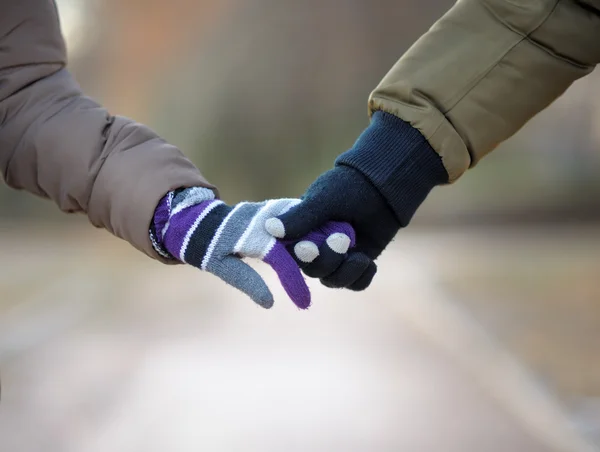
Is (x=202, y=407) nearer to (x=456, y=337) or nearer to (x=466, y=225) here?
(x=456, y=337)

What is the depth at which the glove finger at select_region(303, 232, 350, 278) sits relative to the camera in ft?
2.86

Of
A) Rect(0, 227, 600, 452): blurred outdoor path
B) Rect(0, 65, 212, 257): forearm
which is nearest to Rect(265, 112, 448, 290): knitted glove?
Rect(0, 65, 212, 257): forearm

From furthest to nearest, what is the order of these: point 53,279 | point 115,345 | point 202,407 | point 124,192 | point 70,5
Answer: point 70,5
point 53,279
point 115,345
point 202,407
point 124,192

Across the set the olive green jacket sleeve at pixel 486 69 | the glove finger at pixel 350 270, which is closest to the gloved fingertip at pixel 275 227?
the glove finger at pixel 350 270

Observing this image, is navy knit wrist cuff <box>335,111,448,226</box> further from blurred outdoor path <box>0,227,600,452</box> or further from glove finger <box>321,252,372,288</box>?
blurred outdoor path <box>0,227,600,452</box>

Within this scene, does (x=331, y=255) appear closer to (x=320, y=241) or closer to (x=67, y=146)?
(x=320, y=241)

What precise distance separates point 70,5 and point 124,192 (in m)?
2.20

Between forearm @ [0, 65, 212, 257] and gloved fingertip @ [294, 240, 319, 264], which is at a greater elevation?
forearm @ [0, 65, 212, 257]

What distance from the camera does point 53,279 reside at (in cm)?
238

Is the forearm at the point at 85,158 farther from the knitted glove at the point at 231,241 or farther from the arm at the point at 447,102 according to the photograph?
the arm at the point at 447,102

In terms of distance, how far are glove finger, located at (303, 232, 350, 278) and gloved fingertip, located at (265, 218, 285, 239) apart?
62mm

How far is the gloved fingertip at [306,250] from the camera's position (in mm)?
866

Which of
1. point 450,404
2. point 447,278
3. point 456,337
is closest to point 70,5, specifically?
point 447,278

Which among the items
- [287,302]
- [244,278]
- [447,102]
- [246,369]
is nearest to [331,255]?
[244,278]
